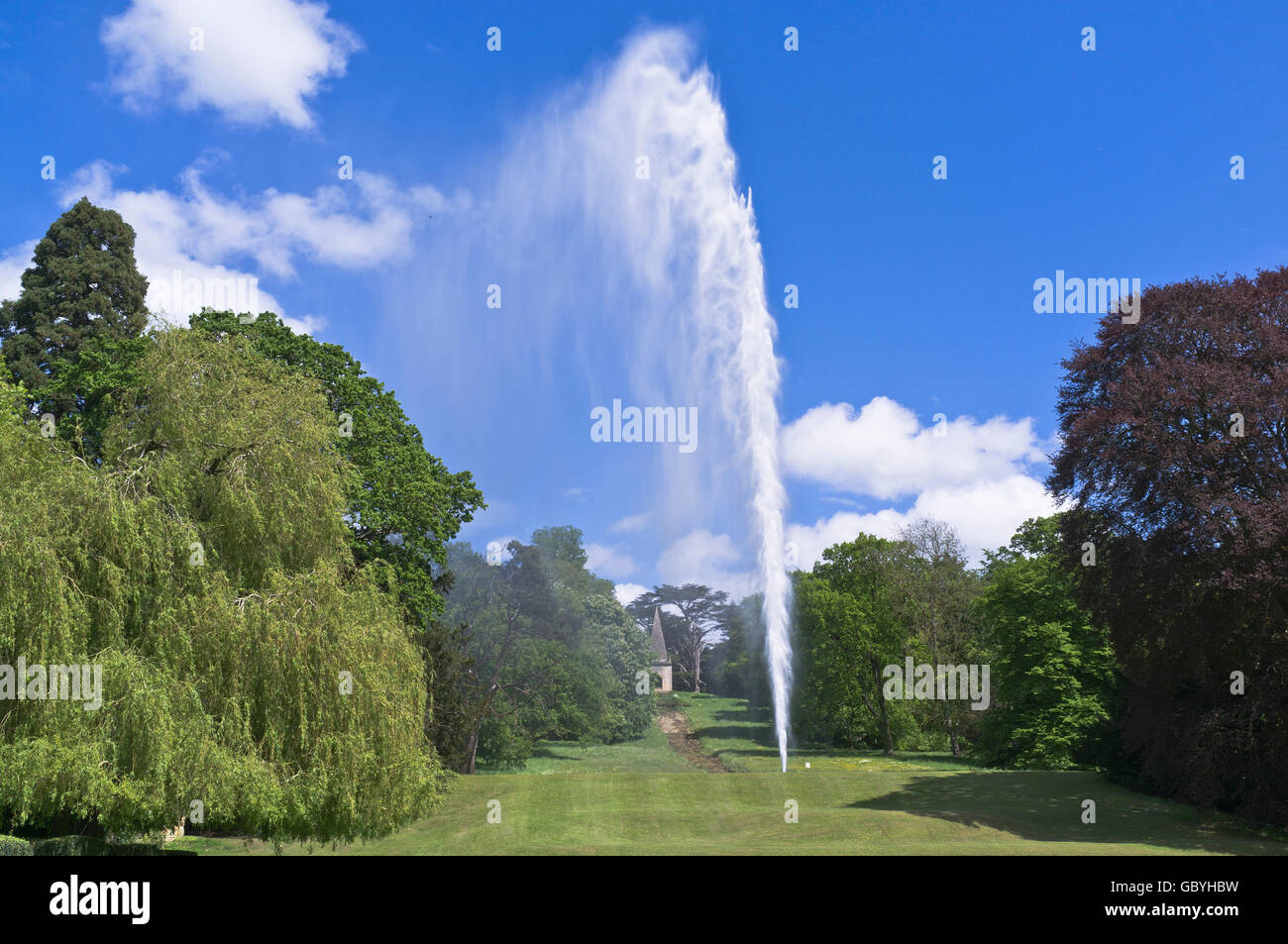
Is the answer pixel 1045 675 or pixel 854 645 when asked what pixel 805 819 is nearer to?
pixel 1045 675

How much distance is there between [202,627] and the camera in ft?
55.6

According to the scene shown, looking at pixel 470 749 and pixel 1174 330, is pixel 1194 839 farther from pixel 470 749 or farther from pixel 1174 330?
pixel 470 749

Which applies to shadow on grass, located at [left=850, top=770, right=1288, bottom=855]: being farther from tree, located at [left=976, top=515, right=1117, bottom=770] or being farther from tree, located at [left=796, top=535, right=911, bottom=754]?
tree, located at [left=796, top=535, right=911, bottom=754]

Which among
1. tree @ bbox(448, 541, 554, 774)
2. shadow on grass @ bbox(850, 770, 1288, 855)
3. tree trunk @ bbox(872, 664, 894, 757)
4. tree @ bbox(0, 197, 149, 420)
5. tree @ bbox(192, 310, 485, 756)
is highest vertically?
tree @ bbox(0, 197, 149, 420)

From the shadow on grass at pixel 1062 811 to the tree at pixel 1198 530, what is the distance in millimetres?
1118

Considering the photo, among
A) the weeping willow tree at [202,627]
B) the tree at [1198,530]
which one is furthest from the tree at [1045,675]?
the weeping willow tree at [202,627]

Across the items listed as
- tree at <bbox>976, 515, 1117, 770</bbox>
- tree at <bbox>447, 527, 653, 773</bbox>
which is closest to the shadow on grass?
tree at <bbox>976, 515, 1117, 770</bbox>

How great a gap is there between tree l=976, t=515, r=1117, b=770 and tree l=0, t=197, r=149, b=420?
136ft

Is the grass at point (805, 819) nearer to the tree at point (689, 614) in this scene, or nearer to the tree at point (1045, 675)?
the tree at point (1045, 675)

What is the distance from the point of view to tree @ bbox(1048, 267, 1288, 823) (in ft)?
82.3

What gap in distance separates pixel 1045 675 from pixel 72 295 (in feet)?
151

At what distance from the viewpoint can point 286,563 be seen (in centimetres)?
1978

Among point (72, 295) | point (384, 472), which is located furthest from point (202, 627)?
point (72, 295)
